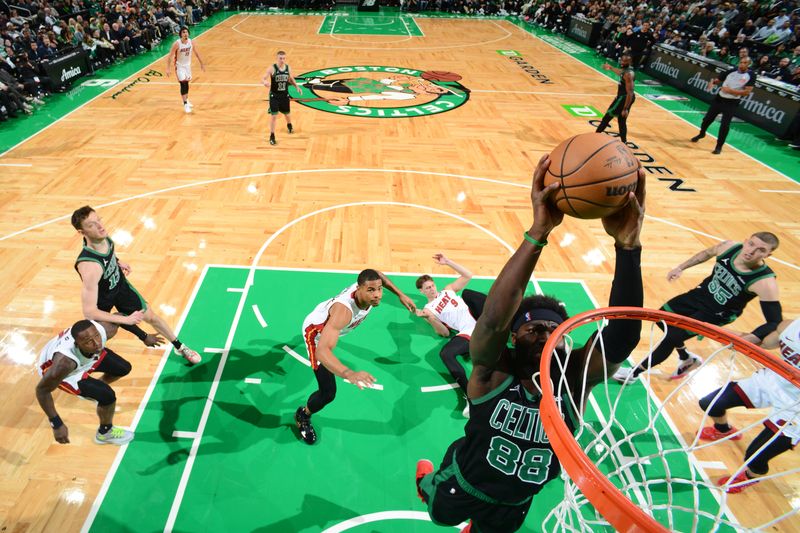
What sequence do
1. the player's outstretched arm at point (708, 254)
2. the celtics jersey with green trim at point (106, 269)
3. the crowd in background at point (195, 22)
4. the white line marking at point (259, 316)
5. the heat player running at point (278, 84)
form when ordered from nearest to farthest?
the celtics jersey with green trim at point (106, 269) < the player's outstretched arm at point (708, 254) < the white line marking at point (259, 316) < the heat player running at point (278, 84) < the crowd in background at point (195, 22)

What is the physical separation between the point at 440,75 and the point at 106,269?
45.0 feet

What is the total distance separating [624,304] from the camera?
2.17 meters

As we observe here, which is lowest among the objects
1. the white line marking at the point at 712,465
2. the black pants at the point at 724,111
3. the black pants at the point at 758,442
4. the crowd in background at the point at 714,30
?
the white line marking at the point at 712,465

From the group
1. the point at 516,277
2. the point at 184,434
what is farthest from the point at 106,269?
the point at 516,277

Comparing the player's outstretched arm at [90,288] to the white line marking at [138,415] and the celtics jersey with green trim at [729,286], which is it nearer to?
the white line marking at [138,415]

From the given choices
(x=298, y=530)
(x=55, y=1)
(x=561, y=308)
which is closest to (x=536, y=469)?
(x=561, y=308)

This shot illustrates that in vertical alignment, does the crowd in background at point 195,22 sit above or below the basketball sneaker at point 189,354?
above

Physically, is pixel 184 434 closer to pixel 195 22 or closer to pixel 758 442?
pixel 758 442

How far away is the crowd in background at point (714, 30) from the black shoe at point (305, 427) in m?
15.8

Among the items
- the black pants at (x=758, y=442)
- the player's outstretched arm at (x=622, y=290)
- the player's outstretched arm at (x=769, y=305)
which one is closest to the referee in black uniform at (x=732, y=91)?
the player's outstretched arm at (x=769, y=305)

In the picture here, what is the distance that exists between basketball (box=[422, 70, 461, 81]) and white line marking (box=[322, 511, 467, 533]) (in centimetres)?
1407

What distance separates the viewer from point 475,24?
2492 cm

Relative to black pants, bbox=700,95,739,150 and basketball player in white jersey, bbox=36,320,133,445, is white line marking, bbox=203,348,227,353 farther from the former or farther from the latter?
black pants, bbox=700,95,739,150

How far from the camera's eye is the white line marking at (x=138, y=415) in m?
3.67
